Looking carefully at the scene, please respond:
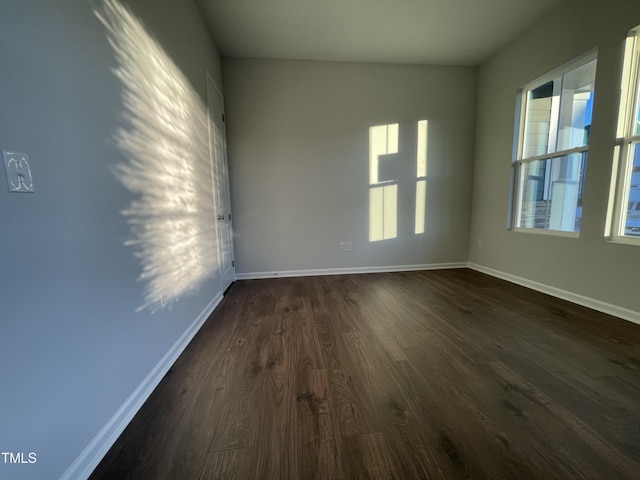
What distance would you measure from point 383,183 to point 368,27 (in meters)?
1.85

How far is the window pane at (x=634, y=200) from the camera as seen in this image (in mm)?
2084

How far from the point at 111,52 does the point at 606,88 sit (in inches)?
145

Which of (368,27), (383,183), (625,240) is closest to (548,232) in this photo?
(625,240)

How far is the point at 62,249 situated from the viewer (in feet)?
2.93

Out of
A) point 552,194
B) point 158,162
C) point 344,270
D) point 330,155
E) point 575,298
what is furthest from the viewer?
point 344,270

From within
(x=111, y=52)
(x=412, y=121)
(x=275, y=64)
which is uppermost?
(x=275, y=64)

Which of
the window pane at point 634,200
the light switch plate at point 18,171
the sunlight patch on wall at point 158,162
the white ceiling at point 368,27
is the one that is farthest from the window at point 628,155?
the light switch plate at point 18,171

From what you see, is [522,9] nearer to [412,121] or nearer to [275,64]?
[412,121]

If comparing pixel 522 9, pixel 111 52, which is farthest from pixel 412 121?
pixel 111 52

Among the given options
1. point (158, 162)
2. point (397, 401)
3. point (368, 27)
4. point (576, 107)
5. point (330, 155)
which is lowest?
point (397, 401)

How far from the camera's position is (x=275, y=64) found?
3.35 metres

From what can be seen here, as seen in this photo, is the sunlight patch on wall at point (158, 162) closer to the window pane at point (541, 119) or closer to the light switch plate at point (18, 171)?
the light switch plate at point (18, 171)

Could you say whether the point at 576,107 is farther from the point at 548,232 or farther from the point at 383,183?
the point at 383,183

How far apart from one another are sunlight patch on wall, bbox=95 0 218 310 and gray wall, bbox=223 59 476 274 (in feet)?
3.94
